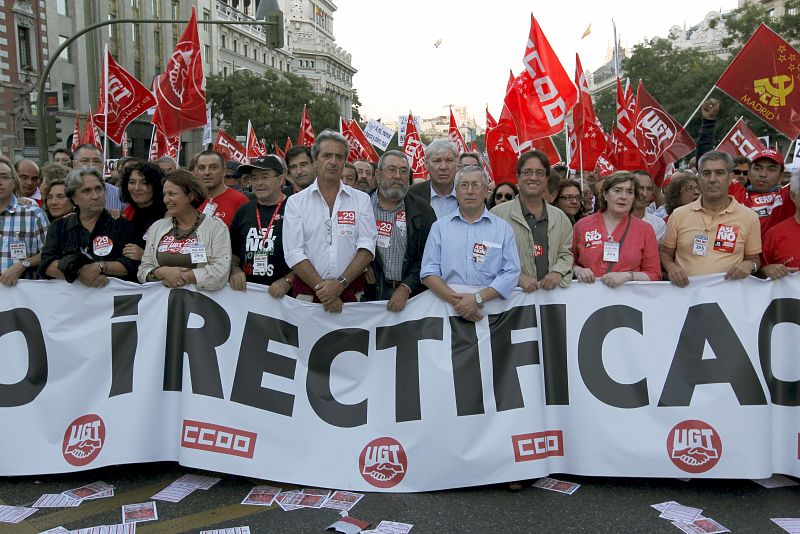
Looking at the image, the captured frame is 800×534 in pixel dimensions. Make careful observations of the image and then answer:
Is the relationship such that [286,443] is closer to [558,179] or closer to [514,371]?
[514,371]

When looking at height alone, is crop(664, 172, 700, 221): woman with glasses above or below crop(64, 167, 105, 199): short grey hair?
below

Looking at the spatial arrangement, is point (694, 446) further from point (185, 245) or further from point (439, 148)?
point (185, 245)

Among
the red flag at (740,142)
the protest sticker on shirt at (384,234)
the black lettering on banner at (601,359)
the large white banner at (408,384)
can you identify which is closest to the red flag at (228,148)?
the red flag at (740,142)

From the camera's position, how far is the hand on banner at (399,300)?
4.52 metres

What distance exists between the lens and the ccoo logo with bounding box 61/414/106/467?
14.5 ft

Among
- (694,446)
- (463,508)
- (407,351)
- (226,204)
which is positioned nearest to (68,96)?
(226,204)

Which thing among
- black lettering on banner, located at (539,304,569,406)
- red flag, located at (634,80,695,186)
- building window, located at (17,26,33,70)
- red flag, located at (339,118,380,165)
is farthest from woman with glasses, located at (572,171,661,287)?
building window, located at (17,26,33,70)

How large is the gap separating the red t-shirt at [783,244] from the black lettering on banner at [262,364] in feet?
10.6

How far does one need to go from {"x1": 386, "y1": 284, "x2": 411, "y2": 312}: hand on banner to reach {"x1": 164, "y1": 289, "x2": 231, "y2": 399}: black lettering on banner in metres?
1.08

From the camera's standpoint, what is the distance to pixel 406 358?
4473 millimetres

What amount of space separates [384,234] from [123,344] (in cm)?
192

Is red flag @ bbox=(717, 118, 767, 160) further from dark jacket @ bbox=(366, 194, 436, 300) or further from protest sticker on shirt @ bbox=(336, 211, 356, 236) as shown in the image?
protest sticker on shirt @ bbox=(336, 211, 356, 236)

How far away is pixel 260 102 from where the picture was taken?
46.2 m

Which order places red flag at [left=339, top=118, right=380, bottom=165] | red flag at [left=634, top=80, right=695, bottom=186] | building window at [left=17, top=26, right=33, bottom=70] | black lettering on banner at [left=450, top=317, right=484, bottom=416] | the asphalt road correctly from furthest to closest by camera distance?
building window at [left=17, top=26, right=33, bottom=70]
red flag at [left=339, top=118, right=380, bottom=165]
red flag at [left=634, top=80, right=695, bottom=186]
black lettering on banner at [left=450, top=317, right=484, bottom=416]
the asphalt road
